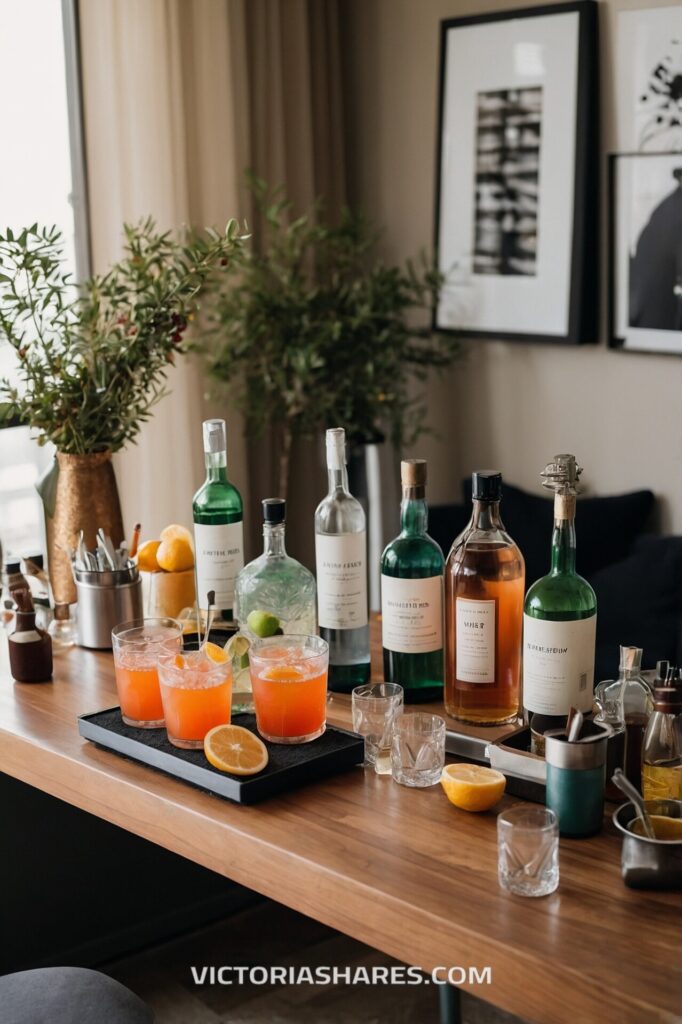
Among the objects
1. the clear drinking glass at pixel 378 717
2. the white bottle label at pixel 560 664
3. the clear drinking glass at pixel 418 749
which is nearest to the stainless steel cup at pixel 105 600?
the clear drinking glass at pixel 378 717

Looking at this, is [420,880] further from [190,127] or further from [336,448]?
[190,127]

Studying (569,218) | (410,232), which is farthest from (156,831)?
(410,232)

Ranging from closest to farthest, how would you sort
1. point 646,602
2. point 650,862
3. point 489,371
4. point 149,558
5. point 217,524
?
point 650,862
point 217,524
point 149,558
point 646,602
point 489,371

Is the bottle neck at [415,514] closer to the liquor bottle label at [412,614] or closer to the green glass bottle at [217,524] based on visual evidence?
the liquor bottle label at [412,614]

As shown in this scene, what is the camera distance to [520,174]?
12.7 feet

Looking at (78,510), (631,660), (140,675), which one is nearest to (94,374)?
(78,510)

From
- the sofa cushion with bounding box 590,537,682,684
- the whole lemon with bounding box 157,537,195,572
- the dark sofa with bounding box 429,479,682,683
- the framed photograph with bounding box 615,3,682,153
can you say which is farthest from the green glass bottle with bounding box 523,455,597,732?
the framed photograph with bounding box 615,3,682,153

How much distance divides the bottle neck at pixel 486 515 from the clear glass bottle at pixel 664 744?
0.32m

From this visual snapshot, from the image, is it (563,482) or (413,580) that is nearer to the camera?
(563,482)

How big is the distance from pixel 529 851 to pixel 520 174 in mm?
2966

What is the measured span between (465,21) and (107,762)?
3061mm

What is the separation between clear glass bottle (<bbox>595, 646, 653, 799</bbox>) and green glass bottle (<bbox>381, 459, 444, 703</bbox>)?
28 centimetres

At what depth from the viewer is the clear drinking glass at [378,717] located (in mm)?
1664

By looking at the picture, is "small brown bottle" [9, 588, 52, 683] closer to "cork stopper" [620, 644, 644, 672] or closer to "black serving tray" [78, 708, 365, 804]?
"black serving tray" [78, 708, 365, 804]
